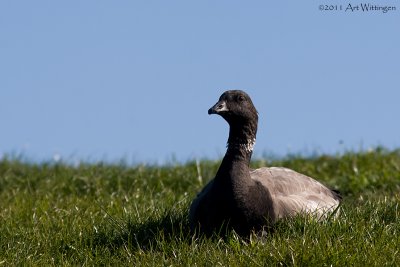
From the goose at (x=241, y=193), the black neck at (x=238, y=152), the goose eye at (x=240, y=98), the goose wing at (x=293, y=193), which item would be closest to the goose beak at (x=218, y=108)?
the goose at (x=241, y=193)

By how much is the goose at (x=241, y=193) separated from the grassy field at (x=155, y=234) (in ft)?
0.52

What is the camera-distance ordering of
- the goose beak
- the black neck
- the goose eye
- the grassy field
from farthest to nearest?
the goose eye → the black neck → the goose beak → the grassy field

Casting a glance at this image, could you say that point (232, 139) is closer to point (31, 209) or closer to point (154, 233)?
point (154, 233)

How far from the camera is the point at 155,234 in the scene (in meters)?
9.04

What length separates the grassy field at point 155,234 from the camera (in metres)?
7.85

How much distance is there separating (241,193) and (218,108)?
2.73ft

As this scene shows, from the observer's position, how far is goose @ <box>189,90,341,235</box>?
28.5 ft

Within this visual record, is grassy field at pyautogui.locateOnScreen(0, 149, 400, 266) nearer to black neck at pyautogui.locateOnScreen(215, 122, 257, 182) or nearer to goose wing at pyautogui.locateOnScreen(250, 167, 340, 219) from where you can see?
goose wing at pyautogui.locateOnScreen(250, 167, 340, 219)

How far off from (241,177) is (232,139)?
438 millimetres

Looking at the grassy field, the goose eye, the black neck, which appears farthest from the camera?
the goose eye

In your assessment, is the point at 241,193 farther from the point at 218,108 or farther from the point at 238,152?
the point at 218,108

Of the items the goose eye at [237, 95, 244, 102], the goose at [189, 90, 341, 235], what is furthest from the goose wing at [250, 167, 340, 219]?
the goose eye at [237, 95, 244, 102]

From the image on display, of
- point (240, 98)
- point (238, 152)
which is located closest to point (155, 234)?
point (238, 152)

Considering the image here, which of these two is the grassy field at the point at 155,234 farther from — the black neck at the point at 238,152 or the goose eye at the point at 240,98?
the goose eye at the point at 240,98
